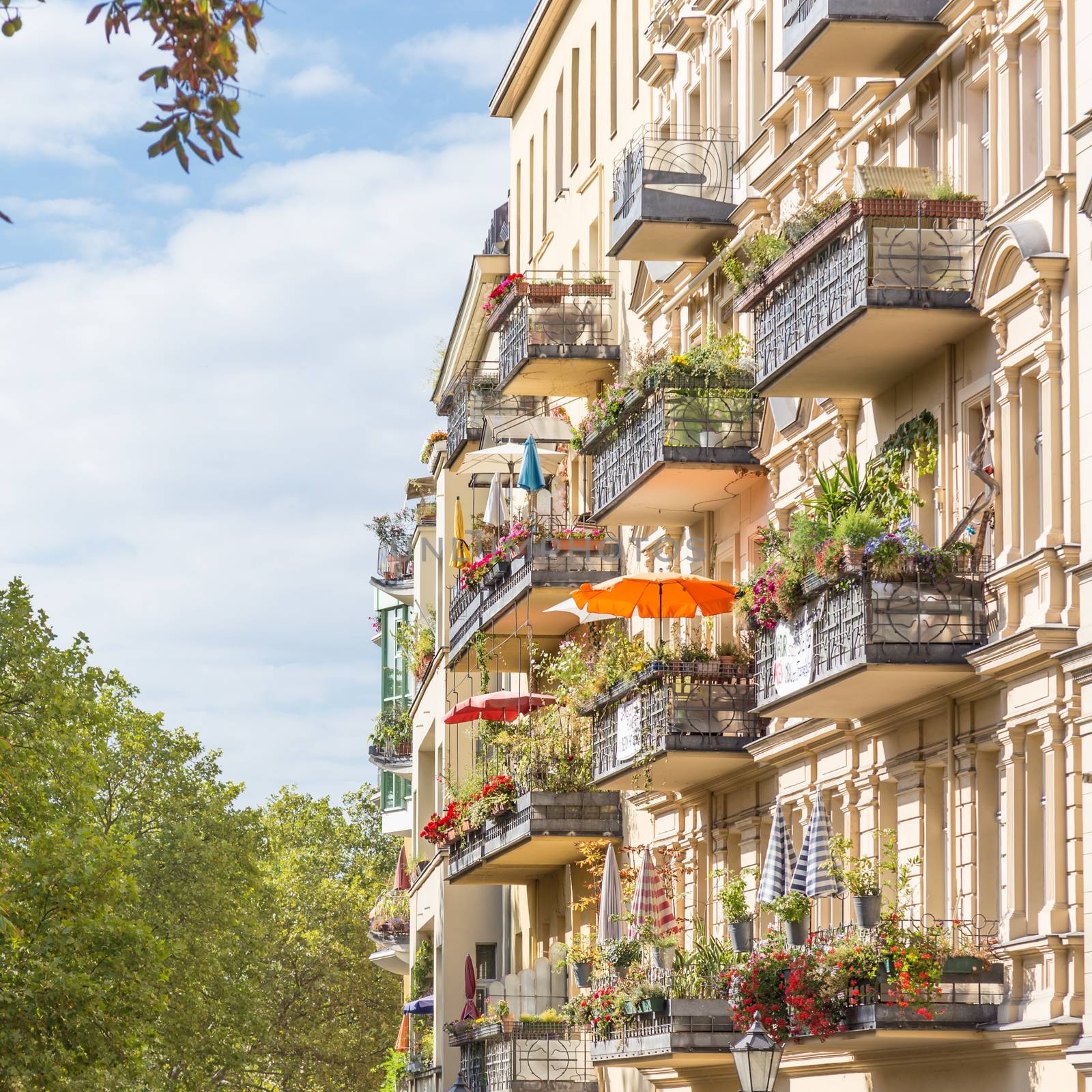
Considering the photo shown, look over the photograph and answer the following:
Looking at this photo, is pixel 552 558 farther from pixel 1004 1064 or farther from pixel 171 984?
pixel 171 984

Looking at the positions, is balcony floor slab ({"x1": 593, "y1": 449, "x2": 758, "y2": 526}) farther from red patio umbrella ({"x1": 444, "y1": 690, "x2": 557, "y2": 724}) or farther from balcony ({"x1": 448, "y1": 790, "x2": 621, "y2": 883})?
red patio umbrella ({"x1": 444, "y1": 690, "x2": 557, "y2": 724})

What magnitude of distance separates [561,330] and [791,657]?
14.6 metres

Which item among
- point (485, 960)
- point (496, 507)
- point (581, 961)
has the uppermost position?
point (496, 507)

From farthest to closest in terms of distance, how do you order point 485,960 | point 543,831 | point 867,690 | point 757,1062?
point 485,960 → point 543,831 → point 867,690 → point 757,1062

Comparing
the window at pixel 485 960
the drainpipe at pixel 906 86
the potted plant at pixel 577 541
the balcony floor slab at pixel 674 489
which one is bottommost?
the window at pixel 485 960

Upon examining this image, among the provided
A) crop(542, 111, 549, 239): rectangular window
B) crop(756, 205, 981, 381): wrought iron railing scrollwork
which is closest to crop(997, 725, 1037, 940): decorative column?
crop(756, 205, 981, 381): wrought iron railing scrollwork

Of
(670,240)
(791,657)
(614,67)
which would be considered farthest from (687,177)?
(791,657)

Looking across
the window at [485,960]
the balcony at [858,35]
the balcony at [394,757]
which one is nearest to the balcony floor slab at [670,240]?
the balcony at [858,35]

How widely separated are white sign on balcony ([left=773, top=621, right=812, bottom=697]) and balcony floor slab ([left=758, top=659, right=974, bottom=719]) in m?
0.15

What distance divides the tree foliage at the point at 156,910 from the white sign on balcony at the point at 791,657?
25.6 ft

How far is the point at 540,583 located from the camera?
1368 inches

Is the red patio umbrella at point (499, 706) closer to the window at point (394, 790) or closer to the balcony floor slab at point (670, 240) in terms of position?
the balcony floor slab at point (670, 240)

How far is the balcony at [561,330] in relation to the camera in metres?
35.8

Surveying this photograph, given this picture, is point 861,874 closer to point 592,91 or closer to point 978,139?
point 978,139
